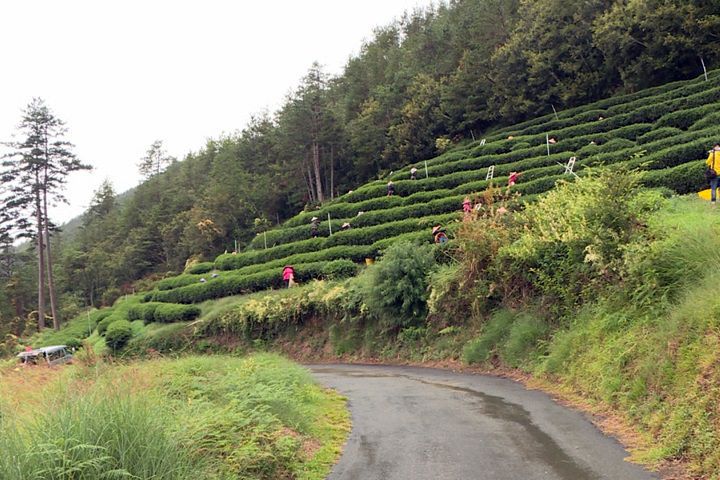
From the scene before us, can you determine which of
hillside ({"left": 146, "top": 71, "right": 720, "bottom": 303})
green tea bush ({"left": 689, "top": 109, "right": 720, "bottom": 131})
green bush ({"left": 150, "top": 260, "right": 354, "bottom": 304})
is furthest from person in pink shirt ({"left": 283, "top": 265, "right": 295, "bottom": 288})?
green tea bush ({"left": 689, "top": 109, "right": 720, "bottom": 131})

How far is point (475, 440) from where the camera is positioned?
7.46m

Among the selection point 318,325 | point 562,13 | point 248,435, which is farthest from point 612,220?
point 562,13

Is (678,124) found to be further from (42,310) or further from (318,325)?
(42,310)

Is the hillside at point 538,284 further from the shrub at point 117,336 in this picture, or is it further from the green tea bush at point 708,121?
the shrub at point 117,336

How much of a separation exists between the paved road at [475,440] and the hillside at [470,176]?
1475cm

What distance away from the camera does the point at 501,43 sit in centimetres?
4844

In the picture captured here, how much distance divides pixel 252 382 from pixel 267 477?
9.24 ft

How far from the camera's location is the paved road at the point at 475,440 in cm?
619

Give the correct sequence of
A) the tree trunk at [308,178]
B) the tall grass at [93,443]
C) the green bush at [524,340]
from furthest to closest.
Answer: the tree trunk at [308,178], the green bush at [524,340], the tall grass at [93,443]

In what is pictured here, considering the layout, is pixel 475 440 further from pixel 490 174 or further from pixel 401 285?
pixel 490 174

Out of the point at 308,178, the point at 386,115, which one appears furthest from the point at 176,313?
the point at 386,115

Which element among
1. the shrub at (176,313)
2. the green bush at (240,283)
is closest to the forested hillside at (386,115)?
the green bush at (240,283)

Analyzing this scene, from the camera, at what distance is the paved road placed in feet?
20.3

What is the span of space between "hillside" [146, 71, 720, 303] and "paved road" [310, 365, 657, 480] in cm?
1475
